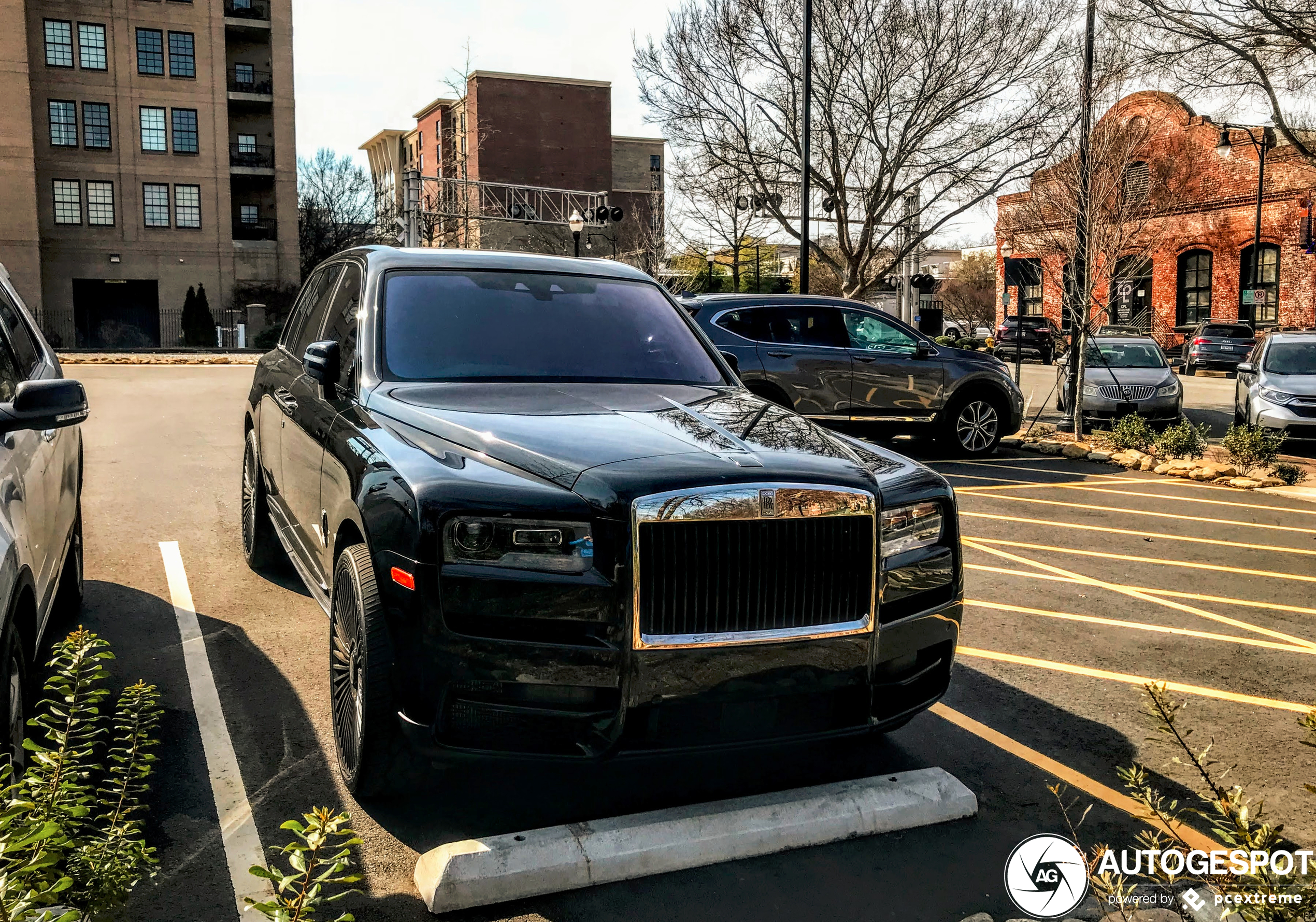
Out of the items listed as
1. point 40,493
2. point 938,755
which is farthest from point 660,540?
point 40,493

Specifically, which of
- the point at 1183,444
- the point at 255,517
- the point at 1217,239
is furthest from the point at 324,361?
the point at 1217,239

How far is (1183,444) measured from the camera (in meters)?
13.5

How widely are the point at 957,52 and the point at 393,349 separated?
22.7m

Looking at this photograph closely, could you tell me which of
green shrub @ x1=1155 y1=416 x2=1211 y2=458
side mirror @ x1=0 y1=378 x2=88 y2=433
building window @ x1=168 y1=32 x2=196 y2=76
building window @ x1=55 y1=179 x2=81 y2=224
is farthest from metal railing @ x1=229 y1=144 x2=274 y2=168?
side mirror @ x1=0 y1=378 x2=88 y2=433

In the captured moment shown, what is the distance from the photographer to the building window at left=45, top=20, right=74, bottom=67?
47.5 meters

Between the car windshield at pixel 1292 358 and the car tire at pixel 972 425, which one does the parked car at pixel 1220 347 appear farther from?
the car tire at pixel 972 425

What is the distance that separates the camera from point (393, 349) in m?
4.88

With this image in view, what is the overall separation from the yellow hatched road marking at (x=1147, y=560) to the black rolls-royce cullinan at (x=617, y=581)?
15.7 feet

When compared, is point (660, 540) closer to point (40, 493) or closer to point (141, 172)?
point (40, 493)

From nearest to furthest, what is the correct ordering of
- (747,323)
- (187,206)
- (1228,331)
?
(747,323)
(1228,331)
(187,206)

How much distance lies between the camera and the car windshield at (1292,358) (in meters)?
16.3

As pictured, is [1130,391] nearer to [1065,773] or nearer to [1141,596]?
[1141,596]

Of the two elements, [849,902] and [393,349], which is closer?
[849,902]

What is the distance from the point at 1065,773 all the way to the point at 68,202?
174 feet
